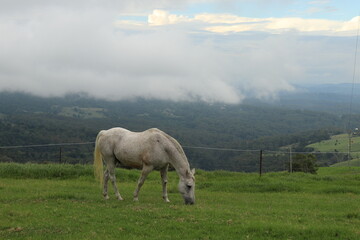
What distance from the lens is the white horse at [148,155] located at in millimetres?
15070

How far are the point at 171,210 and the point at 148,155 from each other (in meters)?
2.55

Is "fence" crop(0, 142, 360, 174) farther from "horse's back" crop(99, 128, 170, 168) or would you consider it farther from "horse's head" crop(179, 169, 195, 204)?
"horse's head" crop(179, 169, 195, 204)

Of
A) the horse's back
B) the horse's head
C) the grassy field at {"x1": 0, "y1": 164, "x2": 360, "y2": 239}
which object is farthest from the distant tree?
the horse's back

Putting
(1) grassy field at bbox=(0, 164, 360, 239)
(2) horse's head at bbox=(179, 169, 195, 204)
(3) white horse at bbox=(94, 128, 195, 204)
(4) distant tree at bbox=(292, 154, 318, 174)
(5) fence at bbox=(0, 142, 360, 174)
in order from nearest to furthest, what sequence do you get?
(1) grassy field at bbox=(0, 164, 360, 239), (2) horse's head at bbox=(179, 169, 195, 204), (3) white horse at bbox=(94, 128, 195, 204), (4) distant tree at bbox=(292, 154, 318, 174), (5) fence at bbox=(0, 142, 360, 174)

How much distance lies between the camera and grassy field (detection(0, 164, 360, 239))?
1065cm

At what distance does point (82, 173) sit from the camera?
74.2 feet

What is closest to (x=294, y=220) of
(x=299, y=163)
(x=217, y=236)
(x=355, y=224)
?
(x=355, y=224)

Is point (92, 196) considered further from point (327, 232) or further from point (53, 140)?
point (53, 140)

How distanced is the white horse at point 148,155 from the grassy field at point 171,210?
78 centimetres

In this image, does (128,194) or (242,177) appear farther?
(242,177)

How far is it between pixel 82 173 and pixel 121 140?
7802 mm

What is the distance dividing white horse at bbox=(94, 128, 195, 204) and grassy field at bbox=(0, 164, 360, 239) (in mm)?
780

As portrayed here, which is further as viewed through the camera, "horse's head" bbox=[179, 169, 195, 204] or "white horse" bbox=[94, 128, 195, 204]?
"white horse" bbox=[94, 128, 195, 204]

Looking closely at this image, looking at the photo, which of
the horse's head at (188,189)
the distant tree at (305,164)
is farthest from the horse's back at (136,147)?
the distant tree at (305,164)
